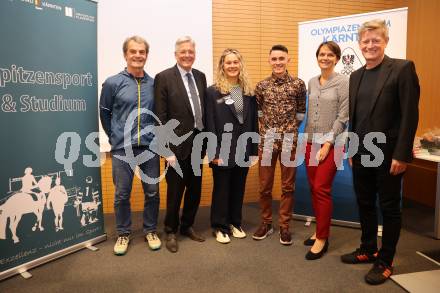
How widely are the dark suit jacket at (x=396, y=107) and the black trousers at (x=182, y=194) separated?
56.7 inches

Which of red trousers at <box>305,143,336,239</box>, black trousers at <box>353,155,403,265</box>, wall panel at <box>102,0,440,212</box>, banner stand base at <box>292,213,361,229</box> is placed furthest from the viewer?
wall panel at <box>102,0,440,212</box>

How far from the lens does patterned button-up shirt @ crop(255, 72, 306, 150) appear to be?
2.92m

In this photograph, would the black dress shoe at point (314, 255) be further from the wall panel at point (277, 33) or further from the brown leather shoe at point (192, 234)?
the wall panel at point (277, 33)

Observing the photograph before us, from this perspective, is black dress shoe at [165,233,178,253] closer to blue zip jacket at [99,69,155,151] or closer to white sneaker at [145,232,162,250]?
white sneaker at [145,232,162,250]

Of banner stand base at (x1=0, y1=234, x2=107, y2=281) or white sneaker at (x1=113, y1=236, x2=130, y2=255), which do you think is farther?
white sneaker at (x1=113, y1=236, x2=130, y2=255)

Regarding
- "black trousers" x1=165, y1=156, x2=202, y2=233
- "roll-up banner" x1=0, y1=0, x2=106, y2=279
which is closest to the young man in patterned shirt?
"black trousers" x1=165, y1=156, x2=202, y2=233

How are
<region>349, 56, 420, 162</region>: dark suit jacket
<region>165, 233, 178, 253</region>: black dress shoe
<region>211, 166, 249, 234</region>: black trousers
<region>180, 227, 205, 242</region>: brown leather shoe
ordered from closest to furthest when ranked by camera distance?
<region>349, 56, 420, 162</region>: dark suit jacket < <region>165, 233, 178, 253</region>: black dress shoe < <region>211, 166, 249, 234</region>: black trousers < <region>180, 227, 205, 242</region>: brown leather shoe

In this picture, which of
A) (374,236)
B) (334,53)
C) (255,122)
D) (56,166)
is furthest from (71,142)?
(374,236)

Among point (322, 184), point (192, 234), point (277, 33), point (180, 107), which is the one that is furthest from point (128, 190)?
point (277, 33)

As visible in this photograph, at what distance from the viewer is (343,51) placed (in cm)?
350

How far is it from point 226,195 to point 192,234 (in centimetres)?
49

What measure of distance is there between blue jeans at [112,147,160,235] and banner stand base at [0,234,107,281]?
0.26 meters

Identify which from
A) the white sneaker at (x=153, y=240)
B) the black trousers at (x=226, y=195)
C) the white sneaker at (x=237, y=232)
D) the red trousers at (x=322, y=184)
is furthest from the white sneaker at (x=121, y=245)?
the red trousers at (x=322, y=184)

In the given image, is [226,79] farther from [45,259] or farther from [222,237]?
[45,259]
